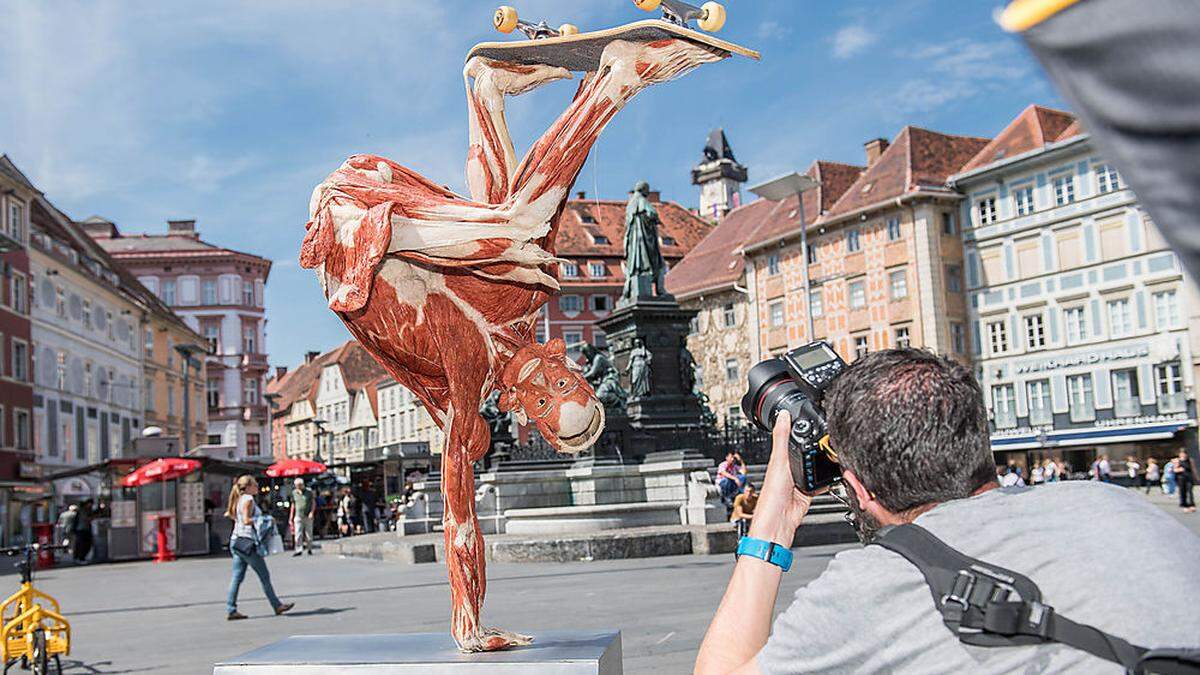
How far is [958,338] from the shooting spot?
56.2 metres

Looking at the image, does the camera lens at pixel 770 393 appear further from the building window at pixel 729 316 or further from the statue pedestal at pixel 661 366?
the building window at pixel 729 316

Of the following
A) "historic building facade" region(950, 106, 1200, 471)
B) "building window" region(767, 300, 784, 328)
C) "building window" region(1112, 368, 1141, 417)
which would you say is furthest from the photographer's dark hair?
"building window" region(767, 300, 784, 328)

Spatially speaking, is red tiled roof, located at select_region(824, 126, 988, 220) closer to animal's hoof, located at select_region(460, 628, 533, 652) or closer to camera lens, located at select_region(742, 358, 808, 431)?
animal's hoof, located at select_region(460, 628, 533, 652)

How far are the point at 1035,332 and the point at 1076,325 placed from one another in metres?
2.14

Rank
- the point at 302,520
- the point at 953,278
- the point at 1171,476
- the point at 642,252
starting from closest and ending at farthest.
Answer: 1. the point at 642,252
2. the point at 302,520
3. the point at 1171,476
4. the point at 953,278

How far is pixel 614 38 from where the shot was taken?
4.04 m

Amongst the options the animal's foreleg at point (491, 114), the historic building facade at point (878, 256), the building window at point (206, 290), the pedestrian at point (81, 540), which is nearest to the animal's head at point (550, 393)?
the animal's foreleg at point (491, 114)

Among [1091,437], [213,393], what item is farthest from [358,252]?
[213,393]

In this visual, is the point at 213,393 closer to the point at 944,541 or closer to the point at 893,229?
the point at 893,229

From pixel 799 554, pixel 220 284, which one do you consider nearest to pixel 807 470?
pixel 799 554

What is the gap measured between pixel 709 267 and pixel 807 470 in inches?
2764

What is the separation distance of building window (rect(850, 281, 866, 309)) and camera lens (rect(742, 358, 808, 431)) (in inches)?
2261

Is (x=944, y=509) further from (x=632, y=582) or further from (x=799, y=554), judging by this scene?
(x=799, y=554)

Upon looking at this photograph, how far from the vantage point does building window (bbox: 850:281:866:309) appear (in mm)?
58969
